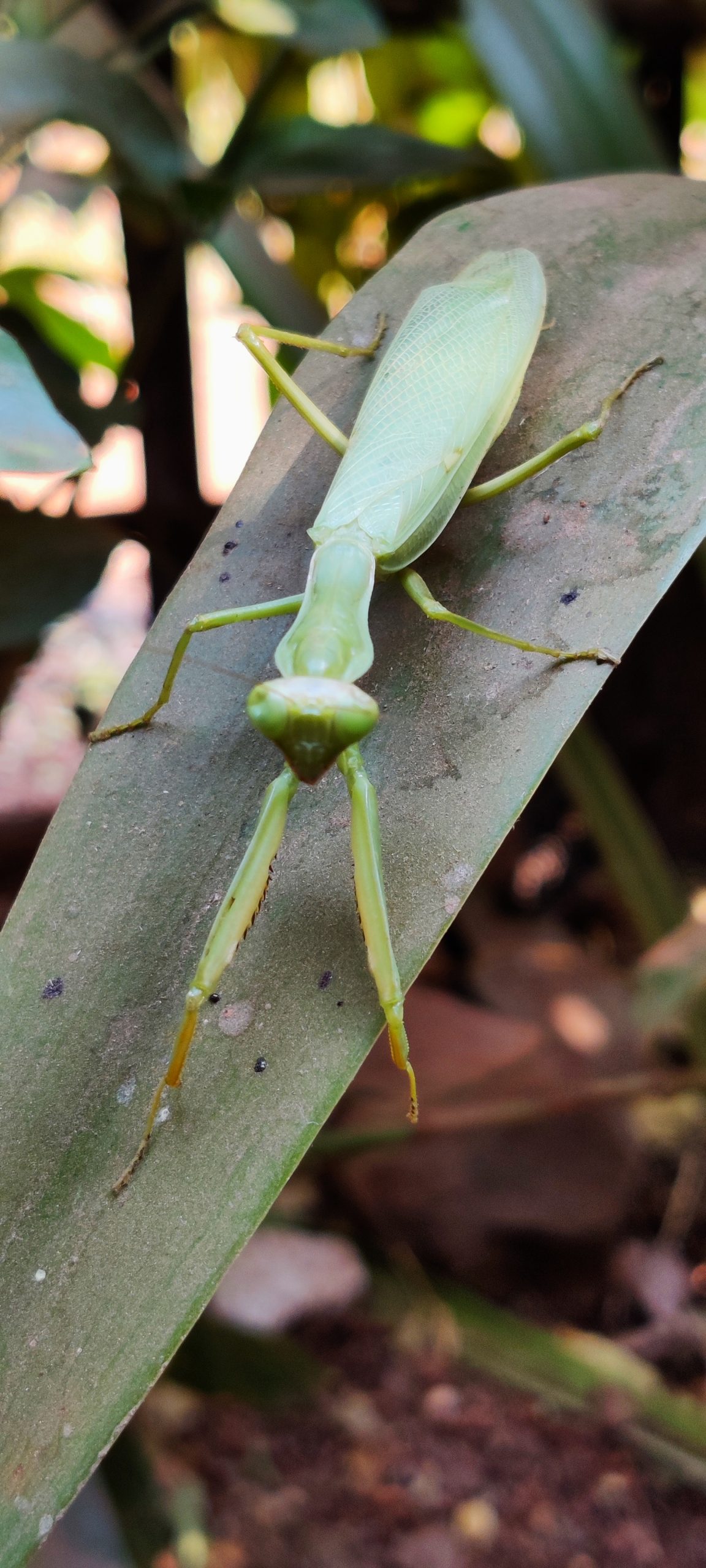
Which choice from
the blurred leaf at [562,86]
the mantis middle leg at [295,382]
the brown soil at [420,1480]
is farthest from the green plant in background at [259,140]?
the brown soil at [420,1480]

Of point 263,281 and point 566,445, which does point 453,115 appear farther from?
point 566,445

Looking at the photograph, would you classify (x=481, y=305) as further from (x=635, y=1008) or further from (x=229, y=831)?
(x=635, y=1008)

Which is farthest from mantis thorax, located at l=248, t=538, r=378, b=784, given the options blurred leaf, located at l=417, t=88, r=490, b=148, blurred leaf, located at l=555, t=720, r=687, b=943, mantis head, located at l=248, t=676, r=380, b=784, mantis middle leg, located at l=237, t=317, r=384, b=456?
blurred leaf, located at l=417, t=88, r=490, b=148

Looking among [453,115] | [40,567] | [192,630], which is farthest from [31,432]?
[453,115]

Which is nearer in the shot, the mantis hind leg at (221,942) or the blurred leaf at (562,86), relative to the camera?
the mantis hind leg at (221,942)

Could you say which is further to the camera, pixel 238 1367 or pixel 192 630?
pixel 238 1367

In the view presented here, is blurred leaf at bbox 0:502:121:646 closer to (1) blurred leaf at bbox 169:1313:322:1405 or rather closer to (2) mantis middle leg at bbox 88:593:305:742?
(2) mantis middle leg at bbox 88:593:305:742

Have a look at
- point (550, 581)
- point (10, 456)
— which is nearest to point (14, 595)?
point (10, 456)

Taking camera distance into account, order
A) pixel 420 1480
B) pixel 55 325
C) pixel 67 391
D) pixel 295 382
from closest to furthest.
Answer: pixel 295 382 → pixel 420 1480 → pixel 67 391 → pixel 55 325

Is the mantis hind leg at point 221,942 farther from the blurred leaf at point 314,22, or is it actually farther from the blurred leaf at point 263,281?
the blurred leaf at point 314,22
